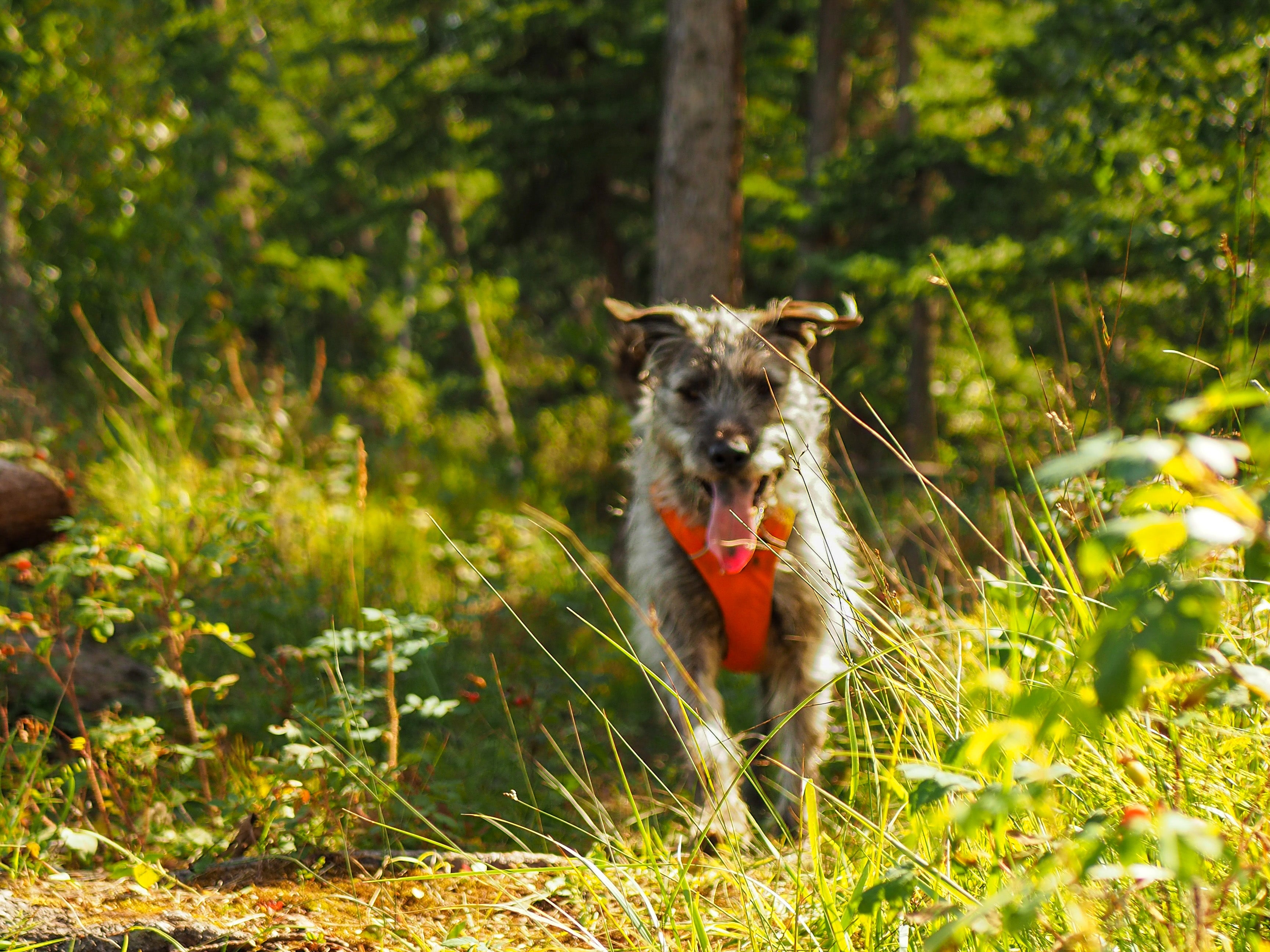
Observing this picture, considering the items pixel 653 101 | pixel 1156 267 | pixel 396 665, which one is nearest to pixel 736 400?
pixel 396 665

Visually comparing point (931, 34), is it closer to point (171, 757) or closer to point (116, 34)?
point (116, 34)

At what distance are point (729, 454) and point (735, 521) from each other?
29 centimetres

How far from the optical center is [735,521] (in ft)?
11.5

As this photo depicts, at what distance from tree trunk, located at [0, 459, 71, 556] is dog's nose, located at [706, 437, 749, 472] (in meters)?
3.55

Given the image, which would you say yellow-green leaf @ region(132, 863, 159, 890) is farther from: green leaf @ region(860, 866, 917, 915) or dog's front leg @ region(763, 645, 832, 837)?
dog's front leg @ region(763, 645, 832, 837)

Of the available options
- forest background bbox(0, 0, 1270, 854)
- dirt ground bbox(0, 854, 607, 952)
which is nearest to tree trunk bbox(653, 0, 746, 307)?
forest background bbox(0, 0, 1270, 854)

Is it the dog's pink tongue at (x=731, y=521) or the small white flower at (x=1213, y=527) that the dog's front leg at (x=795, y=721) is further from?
the small white flower at (x=1213, y=527)

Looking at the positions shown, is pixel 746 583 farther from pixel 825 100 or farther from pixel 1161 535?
pixel 825 100

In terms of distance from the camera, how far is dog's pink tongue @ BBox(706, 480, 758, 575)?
11.1ft

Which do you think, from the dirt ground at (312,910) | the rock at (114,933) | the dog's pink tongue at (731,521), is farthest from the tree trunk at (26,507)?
the dog's pink tongue at (731,521)

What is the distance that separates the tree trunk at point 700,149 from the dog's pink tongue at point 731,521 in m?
3.12

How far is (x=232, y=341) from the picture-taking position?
339 inches

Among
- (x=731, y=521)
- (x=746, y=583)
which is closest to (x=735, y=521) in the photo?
(x=731, y=521)

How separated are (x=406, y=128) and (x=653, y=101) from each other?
2888mm
